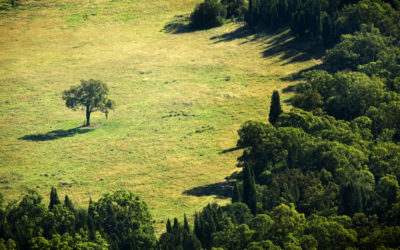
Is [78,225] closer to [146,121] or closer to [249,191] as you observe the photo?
[249,191]

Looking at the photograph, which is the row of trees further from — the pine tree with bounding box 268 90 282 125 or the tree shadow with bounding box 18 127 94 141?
the tree shadow with bounding box 18 127 94 141

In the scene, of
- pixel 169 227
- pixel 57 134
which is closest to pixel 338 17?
pixel 57 134

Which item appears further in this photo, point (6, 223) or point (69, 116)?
point (69, 116)

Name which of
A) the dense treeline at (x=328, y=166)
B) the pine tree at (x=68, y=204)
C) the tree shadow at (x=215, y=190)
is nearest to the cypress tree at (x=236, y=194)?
the dense treeline at (x=328, y=166)

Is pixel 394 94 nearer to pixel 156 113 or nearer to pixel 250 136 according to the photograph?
pixel 250 136

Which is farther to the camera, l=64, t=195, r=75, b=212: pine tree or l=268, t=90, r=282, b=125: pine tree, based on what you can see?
l=268, t=90, r=282, b=125: pine tree

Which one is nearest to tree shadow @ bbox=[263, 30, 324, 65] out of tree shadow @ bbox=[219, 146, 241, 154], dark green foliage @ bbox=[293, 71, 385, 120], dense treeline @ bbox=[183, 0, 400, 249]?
dense treeline @ bbox=[183, 0, 400, 249]

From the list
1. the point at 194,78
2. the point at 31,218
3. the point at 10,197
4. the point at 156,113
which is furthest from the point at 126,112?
the point at 31,218

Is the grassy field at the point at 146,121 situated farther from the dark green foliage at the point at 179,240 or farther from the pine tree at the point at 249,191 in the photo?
the dark green foliage at the point at 179,240
